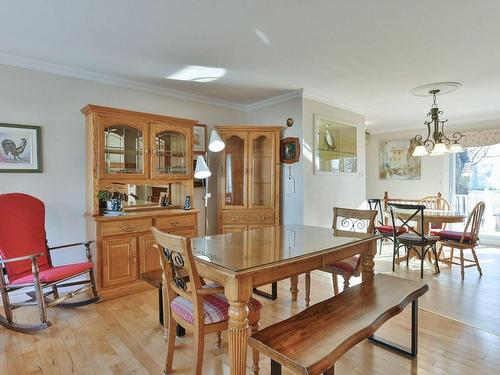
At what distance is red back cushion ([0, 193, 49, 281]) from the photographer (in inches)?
103

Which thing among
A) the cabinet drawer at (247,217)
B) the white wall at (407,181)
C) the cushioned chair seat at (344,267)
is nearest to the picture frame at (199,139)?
the cabinet drawer at (247,217)

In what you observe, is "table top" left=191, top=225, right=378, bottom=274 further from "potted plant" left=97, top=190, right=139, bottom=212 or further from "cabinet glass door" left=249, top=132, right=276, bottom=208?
"cabinet glass door" left=249, top=132, right=276, bottom=208

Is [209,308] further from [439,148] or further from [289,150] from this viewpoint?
[439,148]

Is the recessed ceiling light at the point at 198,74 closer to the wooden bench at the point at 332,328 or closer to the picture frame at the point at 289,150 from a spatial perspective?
the picture frame at the point at 289,150

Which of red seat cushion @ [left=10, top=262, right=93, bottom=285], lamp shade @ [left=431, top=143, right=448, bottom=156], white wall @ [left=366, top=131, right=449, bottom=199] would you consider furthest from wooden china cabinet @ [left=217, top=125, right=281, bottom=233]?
white wall @ [left=366, top=131, right=449, bottom=199]

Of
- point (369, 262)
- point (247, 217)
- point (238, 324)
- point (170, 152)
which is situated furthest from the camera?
point (247, 217)

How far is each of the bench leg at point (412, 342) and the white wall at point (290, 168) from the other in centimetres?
199

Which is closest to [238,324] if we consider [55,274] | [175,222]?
[55,274]

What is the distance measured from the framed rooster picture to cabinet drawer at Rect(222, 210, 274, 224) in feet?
7.12

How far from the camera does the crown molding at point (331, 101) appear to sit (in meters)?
4.07

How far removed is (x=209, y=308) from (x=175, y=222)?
184 cm

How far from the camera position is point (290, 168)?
13.9 feet

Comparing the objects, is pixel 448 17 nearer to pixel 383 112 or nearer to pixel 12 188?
pixel 383 112

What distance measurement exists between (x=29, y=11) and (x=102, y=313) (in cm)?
242
